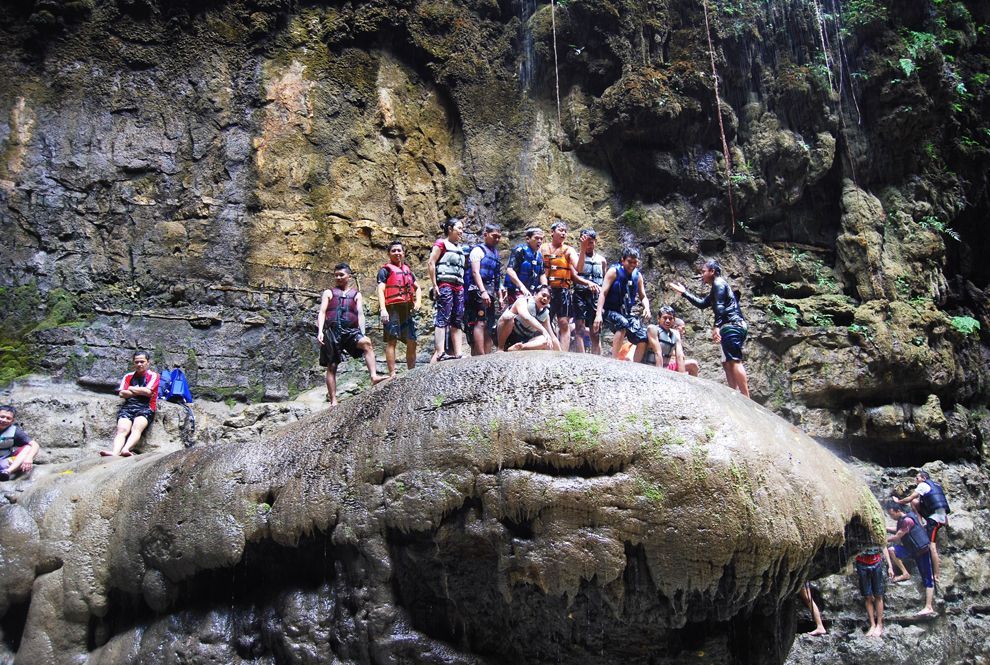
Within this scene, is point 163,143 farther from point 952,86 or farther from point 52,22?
point 952,86

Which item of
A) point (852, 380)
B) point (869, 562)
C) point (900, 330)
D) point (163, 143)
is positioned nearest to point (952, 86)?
point (900, 330)

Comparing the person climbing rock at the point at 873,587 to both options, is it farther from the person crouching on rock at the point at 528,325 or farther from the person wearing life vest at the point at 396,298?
the person wearing life vest at the point at 396,298

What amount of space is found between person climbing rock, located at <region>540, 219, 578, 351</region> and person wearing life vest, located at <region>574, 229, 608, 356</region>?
14cm

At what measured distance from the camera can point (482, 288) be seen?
7789mm

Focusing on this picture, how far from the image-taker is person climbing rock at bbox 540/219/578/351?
8.33 meters

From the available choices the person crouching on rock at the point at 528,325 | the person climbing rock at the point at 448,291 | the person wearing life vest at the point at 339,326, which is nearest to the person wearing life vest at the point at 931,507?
the person crouching on rock at the point at 528,325

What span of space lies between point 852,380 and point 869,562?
10.1ft

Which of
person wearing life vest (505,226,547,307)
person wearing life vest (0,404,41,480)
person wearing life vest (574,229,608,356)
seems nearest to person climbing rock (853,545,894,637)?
person wearing life vest (574,229,608,356)

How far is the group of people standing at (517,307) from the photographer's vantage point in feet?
25.3

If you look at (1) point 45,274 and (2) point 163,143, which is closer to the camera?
(1) point 45,274

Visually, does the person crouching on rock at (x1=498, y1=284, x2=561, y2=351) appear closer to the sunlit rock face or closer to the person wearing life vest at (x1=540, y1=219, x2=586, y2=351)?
the person wearing life vest at (x1=540, y1=219, x2=586, y2=351)

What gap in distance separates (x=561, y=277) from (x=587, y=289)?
0.42 meters

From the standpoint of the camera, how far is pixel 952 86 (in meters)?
12.8

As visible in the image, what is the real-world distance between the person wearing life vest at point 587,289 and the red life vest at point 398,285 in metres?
1.86
